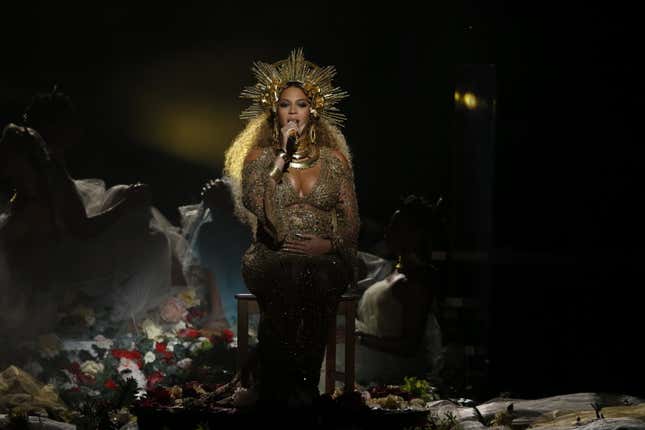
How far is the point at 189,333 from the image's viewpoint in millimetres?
7605

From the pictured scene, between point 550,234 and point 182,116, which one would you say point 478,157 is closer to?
point 550,234

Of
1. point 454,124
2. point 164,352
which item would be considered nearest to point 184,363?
point 164,352

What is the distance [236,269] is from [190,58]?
70.2 inches

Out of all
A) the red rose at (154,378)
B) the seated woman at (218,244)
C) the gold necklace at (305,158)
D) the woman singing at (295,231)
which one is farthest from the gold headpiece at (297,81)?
the red rose at (154,378)

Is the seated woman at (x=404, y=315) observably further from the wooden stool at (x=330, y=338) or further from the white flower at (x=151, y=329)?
the white flower at (x=151, y=329)

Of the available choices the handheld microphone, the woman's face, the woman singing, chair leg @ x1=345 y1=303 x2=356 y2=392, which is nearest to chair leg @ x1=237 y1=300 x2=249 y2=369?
the woman singing

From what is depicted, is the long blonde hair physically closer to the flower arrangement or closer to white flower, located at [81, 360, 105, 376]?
the flower arrangement

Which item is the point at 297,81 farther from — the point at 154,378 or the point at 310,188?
the point at 154,378

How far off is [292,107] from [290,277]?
1.05 m

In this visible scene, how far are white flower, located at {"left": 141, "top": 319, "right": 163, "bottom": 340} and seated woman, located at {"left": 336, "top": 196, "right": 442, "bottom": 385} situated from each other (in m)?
1.49

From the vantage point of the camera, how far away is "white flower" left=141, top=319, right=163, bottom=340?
7582 mm

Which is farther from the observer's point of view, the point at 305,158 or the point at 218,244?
the point at 218,244

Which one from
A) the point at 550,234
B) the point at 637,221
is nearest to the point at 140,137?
the point at 550,234

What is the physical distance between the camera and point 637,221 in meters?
6.43
